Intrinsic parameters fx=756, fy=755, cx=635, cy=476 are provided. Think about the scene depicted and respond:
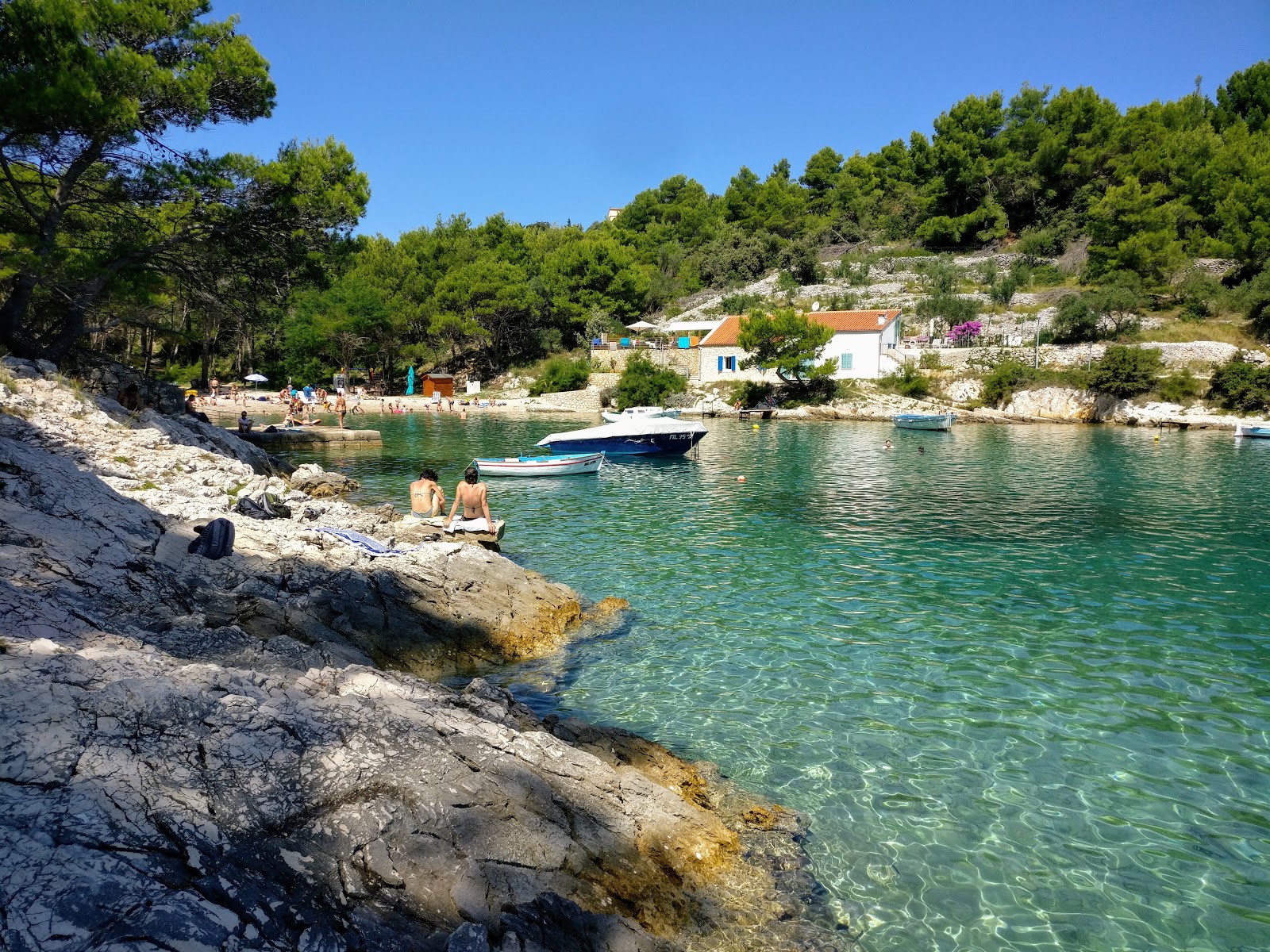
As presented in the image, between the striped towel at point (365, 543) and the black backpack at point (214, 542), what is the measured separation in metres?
2.39

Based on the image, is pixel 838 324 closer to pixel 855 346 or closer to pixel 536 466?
pixel 855 346

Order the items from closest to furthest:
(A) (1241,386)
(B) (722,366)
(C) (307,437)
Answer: (C) (307,437) < (A) (1241,386) < (B) (722,366)

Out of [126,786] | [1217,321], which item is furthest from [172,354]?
[1217,321]

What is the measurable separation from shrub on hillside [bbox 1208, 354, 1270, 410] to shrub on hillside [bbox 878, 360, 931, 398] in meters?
17.4

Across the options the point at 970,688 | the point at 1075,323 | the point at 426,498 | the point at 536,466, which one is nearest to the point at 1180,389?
the point at 1075,323

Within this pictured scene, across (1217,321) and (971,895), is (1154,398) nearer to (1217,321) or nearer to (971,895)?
(1217,321)

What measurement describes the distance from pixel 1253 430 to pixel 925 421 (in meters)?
16.9

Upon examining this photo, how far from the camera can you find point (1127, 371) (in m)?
49.4

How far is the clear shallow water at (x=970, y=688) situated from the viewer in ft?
20.5

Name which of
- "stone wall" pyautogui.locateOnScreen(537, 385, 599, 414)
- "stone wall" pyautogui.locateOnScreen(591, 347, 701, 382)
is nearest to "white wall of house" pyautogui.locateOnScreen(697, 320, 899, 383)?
"stone wall" pyautogui.locateOnScreen(591, 347, 701, 382)

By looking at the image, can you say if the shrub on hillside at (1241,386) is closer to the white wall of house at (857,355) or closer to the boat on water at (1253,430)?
the boat on water at (1253,430)

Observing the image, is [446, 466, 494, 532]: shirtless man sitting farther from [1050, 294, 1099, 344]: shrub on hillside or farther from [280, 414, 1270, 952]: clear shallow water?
[1050, 294, 1099, 344]: shrub on hillside

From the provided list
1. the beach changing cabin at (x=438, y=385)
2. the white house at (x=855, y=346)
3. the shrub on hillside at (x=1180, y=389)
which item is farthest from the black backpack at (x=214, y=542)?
the beach changing cabin at (x=438, y=385)

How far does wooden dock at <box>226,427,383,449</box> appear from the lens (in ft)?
116
